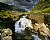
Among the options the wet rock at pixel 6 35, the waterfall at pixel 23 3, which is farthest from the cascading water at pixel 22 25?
the waterfall at pixel 23 3

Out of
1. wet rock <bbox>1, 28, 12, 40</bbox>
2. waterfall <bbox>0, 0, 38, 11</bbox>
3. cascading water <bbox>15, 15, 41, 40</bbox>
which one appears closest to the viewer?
wet rock <bbox>1, 28, 12, 40</bbox>

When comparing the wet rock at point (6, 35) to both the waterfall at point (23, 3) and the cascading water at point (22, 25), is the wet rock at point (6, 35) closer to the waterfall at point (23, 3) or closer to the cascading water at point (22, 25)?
the cascading water at point (22, 25)

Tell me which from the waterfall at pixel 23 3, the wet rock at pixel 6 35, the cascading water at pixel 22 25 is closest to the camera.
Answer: the wet rock at pixel 6 35

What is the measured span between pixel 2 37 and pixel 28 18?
1.86m

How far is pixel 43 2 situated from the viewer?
12547mm

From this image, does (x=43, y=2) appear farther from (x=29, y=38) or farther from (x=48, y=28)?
(x=29, y=38)

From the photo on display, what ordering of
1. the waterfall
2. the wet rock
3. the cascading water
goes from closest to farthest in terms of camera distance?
the wet rock → the cascading water → the waterfall

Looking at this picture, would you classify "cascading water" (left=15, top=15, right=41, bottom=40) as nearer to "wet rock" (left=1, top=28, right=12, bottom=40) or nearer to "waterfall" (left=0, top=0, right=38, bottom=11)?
"wet rock" (left=1, top=28, right=12, bottom=40)

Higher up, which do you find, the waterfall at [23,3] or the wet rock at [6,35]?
the waterfall at [23,3]

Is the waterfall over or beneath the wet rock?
over

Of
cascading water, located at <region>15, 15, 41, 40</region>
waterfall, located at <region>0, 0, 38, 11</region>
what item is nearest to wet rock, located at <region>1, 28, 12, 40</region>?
cascading water, located at <region>15, 15, 41, 40</region>

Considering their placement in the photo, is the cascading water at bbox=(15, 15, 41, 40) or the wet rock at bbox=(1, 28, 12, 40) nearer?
the wet rock at bbox=(1, 28, 12, 40)

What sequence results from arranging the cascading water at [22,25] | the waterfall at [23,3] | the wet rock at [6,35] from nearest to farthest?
1. the wet rock at [6,35]
2. the cascading water at [22,25]
3. the waterfall at [23,3]

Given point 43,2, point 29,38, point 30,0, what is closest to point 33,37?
point 29,38
